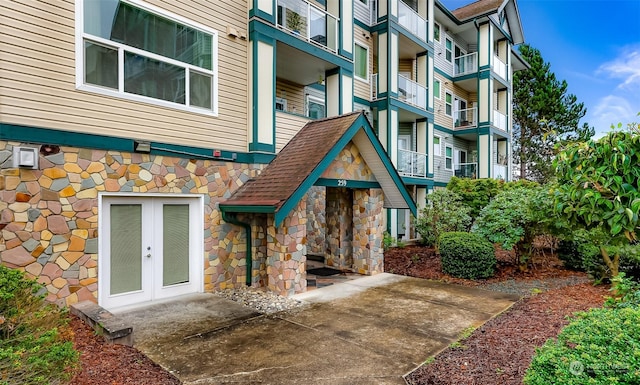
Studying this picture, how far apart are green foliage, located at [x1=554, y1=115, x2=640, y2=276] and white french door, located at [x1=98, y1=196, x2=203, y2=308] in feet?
22.0

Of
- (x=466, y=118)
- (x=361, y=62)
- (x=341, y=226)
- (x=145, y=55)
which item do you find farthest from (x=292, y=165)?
(x=466, y=118)

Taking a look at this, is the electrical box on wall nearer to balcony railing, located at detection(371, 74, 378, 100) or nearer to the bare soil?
the bare soil

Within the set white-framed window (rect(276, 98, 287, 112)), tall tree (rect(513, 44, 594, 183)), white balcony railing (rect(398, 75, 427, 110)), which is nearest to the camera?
white-framed window (rect(276, 98, 287, 112))

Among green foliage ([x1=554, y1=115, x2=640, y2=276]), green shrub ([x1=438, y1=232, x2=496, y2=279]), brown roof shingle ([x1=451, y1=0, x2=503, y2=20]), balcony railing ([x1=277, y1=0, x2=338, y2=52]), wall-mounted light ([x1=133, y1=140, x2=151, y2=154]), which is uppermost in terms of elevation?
brown roof shingle ([x1=451, y1=0, x2=503, y2=20])

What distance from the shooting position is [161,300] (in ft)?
22.9

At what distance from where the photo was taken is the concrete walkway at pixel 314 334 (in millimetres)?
4242

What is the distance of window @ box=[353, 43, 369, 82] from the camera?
48.0ft

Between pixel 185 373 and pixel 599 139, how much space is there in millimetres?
6283

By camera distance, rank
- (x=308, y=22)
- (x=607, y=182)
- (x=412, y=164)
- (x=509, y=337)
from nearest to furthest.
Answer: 1. (x=607, y=182)
2. (x=509, y=337)
3. (x=308, y=22)
4. (x=412, y=164)

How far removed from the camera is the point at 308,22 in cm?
1017

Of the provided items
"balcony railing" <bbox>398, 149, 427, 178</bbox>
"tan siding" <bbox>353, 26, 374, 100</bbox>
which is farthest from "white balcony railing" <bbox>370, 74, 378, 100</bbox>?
"balcony railing" <bbox>398, 149, 427, 178</bbox>

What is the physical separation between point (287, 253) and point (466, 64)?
18199 millimetres

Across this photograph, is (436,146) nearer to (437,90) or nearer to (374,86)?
(437,90)

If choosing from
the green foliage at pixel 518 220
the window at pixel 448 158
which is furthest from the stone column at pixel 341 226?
the window at pixel 448 158
